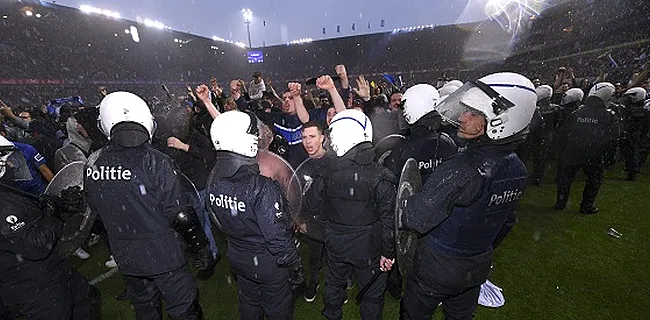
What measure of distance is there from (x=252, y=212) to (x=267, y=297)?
801 mm

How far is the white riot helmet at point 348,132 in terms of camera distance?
106 inches

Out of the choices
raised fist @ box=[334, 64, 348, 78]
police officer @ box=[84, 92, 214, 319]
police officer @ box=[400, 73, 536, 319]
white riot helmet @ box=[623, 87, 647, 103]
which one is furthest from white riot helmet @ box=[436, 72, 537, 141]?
white riot helmet @ box=[623, 87, 647, 103]

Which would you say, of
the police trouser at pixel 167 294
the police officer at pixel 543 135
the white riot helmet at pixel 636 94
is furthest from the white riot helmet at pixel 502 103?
the white riot helmet at pixel 636 94

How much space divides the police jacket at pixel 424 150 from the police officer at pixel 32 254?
2.97m

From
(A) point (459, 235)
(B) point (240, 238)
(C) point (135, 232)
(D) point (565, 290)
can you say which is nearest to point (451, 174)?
(A) point (459, 235)

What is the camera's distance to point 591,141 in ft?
18.1

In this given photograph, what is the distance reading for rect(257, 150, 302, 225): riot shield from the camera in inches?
129

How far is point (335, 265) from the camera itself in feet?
9.77

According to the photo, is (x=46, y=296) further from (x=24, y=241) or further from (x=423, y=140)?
(x=423, y=140)

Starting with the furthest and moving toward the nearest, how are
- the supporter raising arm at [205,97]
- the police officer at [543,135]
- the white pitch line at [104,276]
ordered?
the police officer at [543,135], the white pitch line at [104,276], the supporter raising arm at [205,97]

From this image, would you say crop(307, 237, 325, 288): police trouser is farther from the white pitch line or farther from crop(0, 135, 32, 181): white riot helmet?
the white pitch line

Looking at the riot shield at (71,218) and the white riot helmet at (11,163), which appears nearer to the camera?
the white riot helmet at (11,163)

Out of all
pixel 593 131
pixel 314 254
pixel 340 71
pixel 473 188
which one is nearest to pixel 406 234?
pixel 473 188

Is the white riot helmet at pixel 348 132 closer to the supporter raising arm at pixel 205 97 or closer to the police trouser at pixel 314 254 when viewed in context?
the police trouser at pixel 314 254
